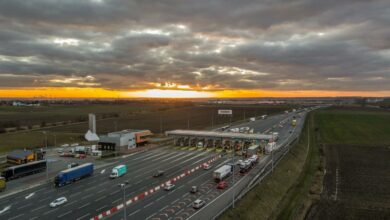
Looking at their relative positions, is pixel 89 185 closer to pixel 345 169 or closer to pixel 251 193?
pixel 251 193

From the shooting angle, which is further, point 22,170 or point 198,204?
point 22,170

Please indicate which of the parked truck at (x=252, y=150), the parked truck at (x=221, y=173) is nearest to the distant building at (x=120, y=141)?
the parked truck at (x=252, y=150)

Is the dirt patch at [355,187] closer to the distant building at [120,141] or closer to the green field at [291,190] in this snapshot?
the green field at [291,190]

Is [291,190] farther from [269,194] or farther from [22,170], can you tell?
[22,170]

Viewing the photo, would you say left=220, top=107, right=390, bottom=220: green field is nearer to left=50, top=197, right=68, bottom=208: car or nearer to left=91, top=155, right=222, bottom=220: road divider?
left=91, top=155, right=222, bottom=220: road divider

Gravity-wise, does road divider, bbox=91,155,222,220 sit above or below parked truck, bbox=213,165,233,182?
below

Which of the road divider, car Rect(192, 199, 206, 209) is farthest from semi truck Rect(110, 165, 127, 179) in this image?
car Rect(192, 199, 206, 209)

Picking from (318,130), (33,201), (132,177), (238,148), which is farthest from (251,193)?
(318,130)

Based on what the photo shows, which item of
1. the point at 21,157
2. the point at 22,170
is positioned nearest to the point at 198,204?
the point at 22,170
